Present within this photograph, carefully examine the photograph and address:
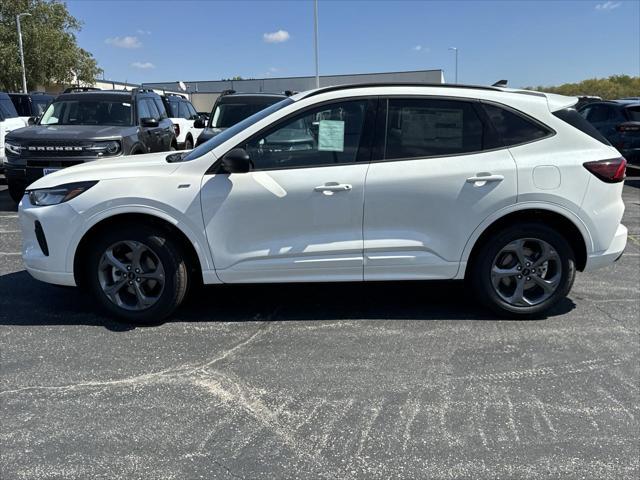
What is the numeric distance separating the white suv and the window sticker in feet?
0.04

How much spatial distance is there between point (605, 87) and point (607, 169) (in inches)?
2170

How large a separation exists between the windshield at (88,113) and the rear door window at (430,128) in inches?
267

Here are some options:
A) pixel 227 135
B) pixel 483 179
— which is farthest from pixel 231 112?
pixel 483 179

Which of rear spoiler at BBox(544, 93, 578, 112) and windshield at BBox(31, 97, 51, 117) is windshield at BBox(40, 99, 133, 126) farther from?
rear spoiler at BBox(544, 93, 578, 112)

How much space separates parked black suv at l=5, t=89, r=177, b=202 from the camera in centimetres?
853

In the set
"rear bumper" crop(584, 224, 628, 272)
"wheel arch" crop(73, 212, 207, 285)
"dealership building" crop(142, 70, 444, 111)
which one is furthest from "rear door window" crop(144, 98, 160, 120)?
"dealership building" crop(142, 70, 444, 111)

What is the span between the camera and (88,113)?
9797 mm

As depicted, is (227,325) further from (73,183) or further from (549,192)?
(549,192)

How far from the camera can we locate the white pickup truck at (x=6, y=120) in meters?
11.3

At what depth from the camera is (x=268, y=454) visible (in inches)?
111

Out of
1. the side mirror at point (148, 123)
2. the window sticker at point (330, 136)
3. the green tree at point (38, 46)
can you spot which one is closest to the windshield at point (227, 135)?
the window sticker at point (330, 136)

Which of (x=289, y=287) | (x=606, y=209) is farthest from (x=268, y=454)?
(x=606, y=209)

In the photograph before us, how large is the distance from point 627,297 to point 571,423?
2556 mm

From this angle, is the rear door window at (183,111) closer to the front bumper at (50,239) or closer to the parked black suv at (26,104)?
the parked black suv at (26,104)
